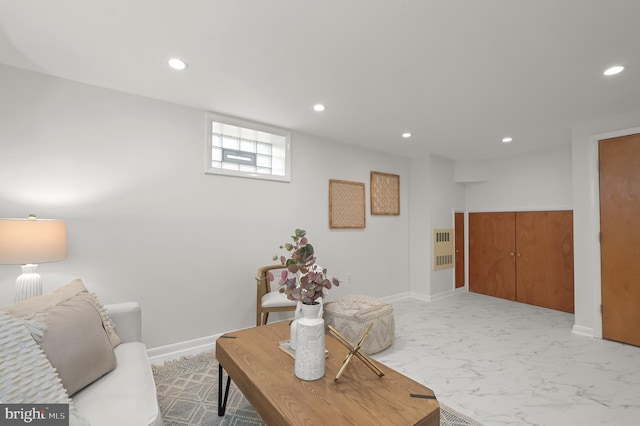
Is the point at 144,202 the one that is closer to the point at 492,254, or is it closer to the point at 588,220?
the point at 588,220

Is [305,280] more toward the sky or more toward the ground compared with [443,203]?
more toward the ground

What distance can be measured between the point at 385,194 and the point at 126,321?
3.80m

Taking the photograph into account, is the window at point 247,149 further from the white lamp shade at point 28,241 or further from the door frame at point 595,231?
the door frame at point 595,231

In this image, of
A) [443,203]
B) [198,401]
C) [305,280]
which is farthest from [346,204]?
[198,401]

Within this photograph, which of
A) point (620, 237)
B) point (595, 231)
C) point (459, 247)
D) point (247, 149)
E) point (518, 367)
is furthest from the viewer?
point (459, 247)

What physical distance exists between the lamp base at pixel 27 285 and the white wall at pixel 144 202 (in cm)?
29

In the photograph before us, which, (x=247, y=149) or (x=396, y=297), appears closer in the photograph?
(x=247, y=149)

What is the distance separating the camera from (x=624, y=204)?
3.13 metres

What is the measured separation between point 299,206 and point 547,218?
3.86 m

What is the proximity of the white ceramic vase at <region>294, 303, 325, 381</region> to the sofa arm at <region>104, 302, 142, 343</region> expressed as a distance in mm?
1253

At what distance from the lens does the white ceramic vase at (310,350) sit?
1430 mm

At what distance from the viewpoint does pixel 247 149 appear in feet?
11.4

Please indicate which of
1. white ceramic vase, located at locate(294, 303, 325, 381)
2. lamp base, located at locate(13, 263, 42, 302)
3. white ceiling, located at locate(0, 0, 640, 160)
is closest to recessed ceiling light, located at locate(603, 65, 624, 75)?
white ceiling, located at locate(0, 0, 640, 160)

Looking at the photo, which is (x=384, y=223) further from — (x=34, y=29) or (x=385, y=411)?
(x=34, y=29)
